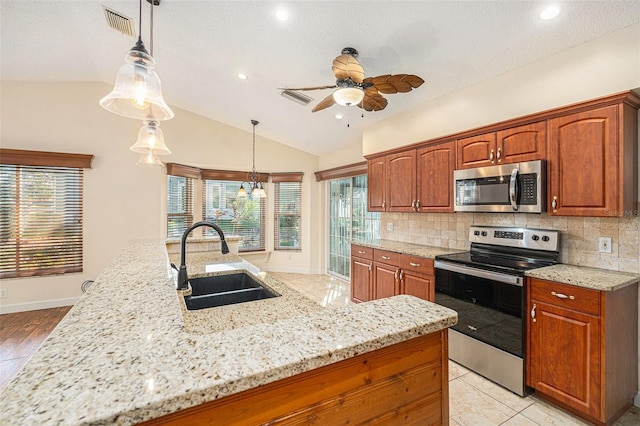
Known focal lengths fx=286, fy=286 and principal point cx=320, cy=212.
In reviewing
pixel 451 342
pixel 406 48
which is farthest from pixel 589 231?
pixel 406 48

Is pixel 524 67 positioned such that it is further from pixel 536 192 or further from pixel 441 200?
pixel 441 200

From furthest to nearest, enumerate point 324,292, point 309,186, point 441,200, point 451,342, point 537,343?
point 309,186
point 324,292
point 441,200
point 451,342
point 537,343

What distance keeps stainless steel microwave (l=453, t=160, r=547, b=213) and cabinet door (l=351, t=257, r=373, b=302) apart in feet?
4.67

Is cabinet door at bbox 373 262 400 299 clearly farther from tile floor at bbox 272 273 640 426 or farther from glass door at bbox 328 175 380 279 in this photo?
glass door at bbox 328 175 380 279

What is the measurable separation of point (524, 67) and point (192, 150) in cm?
495

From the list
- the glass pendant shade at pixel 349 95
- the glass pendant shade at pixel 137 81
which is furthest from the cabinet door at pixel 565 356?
the glass pendant shade at pixel 137 81

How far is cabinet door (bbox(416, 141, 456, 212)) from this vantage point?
3.12 meters

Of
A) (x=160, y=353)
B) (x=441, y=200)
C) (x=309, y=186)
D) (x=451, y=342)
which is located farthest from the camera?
(x=309, y=186)

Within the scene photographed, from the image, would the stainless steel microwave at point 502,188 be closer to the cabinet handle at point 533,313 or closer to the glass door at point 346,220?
the cabinet handle at point 533,313

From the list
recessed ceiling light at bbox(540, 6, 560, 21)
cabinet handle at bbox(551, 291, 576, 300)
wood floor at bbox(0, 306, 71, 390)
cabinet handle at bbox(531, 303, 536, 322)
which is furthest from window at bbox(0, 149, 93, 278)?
cabinet handle at bbox(551, 291, 576, 300)

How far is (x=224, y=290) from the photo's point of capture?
2.24 meters

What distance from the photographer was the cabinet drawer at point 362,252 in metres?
3.81

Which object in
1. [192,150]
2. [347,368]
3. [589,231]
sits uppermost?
[192,150]

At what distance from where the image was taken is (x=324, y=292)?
504 centimetres
